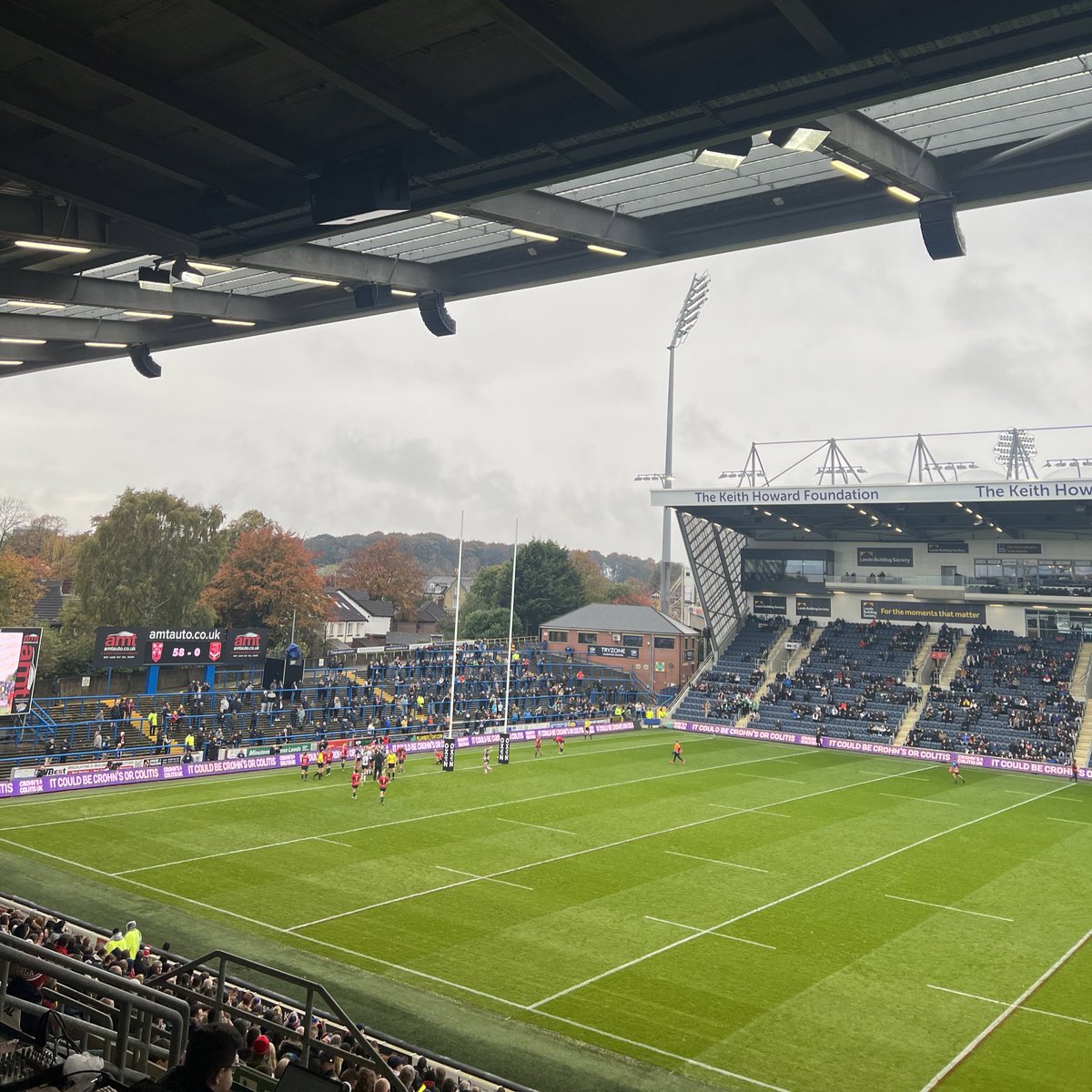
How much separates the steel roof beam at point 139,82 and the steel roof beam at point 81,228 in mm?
1743

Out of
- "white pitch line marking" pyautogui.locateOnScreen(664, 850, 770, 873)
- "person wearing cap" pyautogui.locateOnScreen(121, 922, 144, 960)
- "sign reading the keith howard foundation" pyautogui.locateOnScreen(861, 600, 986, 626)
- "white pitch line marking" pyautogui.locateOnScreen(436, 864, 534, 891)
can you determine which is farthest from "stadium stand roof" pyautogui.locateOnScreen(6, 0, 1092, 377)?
"sign reading the keith howard foundation" pyautogui.locateOnScreen(861, 600, 986, 626)

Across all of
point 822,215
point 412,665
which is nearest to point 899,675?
point 412,665

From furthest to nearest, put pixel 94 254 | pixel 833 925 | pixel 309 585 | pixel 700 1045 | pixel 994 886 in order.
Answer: pixel 309 585
pixel 994 886
pixel 833 925
pixel 700 1045
pixel 94 254

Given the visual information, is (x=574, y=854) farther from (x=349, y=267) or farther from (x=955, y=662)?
(x=955, y=662)

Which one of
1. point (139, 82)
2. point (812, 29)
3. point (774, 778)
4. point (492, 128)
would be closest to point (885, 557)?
point (774, 778)

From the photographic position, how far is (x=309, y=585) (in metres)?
79.9

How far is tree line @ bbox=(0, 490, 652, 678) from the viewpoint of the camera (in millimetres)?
66938

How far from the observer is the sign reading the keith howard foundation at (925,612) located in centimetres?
6412

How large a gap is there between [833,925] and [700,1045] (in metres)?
7.36

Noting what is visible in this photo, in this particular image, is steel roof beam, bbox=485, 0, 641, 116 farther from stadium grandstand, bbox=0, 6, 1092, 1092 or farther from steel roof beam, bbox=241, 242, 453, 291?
steel roof beam, bbox=241, 242, 453, 291

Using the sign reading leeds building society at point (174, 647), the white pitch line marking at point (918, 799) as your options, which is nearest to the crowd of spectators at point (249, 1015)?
the sign reading leeds building society at point (174, 647)

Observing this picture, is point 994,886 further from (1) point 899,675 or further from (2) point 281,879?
(1) point 899,675

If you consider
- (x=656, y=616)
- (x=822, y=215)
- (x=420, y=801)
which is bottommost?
(x=420, y=801)

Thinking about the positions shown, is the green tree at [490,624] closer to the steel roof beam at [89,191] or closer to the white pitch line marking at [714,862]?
the white pitch line marking at [714,862]
